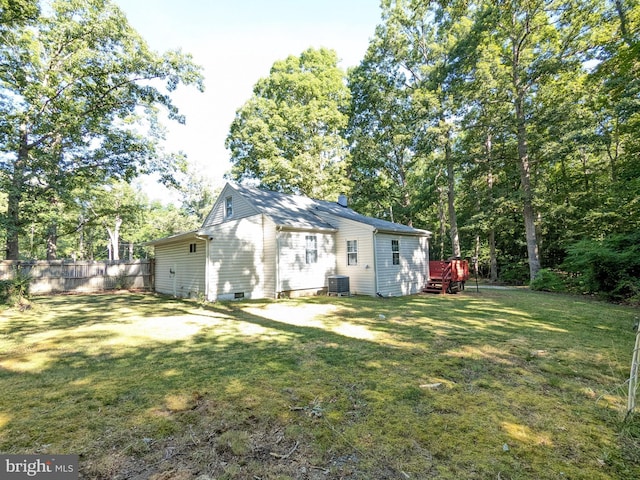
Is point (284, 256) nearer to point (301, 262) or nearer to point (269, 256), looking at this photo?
point (269, 256)

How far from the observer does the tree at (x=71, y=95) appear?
11.8 m

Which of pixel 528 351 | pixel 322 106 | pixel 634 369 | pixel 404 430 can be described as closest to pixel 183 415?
pixel 404 430

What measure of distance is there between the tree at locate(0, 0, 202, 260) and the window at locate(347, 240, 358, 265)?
11155mm

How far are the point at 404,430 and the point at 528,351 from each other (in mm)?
3084

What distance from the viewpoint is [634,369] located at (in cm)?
214

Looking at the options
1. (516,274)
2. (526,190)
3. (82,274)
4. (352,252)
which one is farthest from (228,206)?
(516,274)

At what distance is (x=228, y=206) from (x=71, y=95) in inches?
318

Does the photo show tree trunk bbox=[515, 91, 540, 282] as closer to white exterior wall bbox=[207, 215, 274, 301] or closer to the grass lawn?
the grass lawn

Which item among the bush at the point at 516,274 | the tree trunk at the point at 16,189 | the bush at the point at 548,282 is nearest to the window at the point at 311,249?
the bush at the point at 548,282

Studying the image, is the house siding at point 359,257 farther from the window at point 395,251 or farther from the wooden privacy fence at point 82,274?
the wooden privacy fence at point 82,274

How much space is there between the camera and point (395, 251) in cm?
1232

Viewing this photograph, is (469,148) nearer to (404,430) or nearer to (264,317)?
(264,317)

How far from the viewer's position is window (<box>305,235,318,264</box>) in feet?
39.1

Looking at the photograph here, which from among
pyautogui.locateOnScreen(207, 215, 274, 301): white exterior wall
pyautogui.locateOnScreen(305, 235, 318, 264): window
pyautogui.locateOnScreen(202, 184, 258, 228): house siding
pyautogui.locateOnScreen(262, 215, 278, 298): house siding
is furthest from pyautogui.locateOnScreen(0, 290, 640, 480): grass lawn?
pyautogui.locateOnScreen(202, 184, 258, 228): house siding
